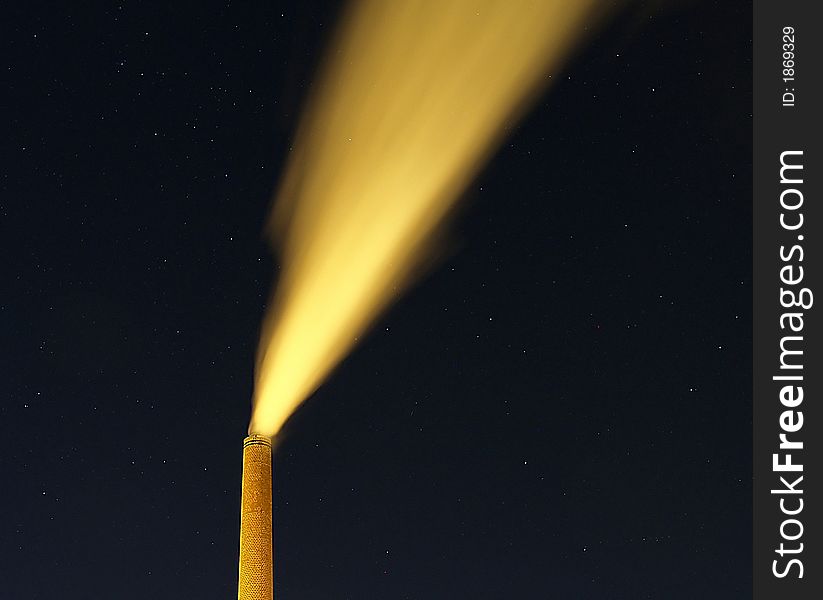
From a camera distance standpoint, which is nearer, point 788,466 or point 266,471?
point 788,466

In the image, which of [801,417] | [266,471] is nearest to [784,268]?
[801,417]

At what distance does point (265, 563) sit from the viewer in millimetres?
19125

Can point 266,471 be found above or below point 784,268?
below

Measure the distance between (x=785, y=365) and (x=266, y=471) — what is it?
36.3ft

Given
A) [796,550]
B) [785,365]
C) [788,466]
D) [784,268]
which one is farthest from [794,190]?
[796,550]

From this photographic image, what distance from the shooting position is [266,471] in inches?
775

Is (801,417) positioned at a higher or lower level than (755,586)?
higher

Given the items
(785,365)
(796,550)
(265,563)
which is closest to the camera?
(785,365)

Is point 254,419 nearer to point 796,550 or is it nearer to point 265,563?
point 265,563

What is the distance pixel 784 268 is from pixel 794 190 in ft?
4.88

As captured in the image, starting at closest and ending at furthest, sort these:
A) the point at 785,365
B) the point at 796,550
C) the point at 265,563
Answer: the point at 785,365 < the point at 796,550 < the point at 265,563

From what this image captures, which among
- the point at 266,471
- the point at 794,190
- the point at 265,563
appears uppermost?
the point at 794,190

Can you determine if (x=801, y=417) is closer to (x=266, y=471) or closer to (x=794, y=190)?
(x=794, y=190)

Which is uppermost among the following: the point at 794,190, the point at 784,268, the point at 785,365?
the point at 794,190
